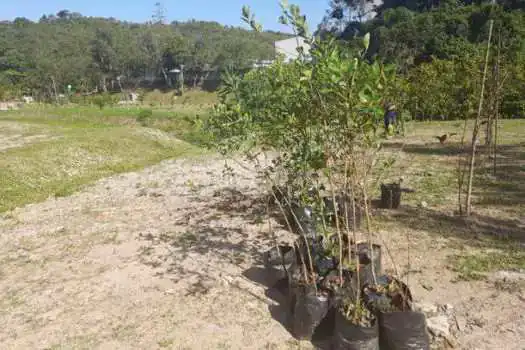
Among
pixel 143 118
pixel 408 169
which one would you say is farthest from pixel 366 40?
pixel 143 118

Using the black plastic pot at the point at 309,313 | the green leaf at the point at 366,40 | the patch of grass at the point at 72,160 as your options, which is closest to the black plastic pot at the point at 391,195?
the black plastic pot at the point at 309,313

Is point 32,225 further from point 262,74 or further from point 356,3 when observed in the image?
point 356,3

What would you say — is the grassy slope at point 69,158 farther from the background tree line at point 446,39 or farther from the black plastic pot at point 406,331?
the background tree line at point 446,39

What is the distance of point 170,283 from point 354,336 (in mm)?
2270

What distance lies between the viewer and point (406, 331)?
3141mm

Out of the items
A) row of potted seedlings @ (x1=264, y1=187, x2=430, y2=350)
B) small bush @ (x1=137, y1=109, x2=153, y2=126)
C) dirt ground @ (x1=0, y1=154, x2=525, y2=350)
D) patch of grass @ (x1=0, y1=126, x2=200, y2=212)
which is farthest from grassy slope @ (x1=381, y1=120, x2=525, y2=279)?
small bush @ (x1=137, y1=109, x2=153, y2=126)

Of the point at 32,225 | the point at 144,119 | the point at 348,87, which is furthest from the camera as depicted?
the point at 144,119

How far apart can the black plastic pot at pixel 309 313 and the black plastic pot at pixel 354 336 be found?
260mm

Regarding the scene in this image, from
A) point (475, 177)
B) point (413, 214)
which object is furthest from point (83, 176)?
point (475, 177)

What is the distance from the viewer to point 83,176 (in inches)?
463

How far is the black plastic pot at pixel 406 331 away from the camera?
3.14m

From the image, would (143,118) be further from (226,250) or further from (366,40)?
(366,40)

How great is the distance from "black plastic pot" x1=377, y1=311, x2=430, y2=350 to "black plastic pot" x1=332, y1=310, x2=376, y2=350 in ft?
0.35

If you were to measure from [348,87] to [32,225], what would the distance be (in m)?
6.83
